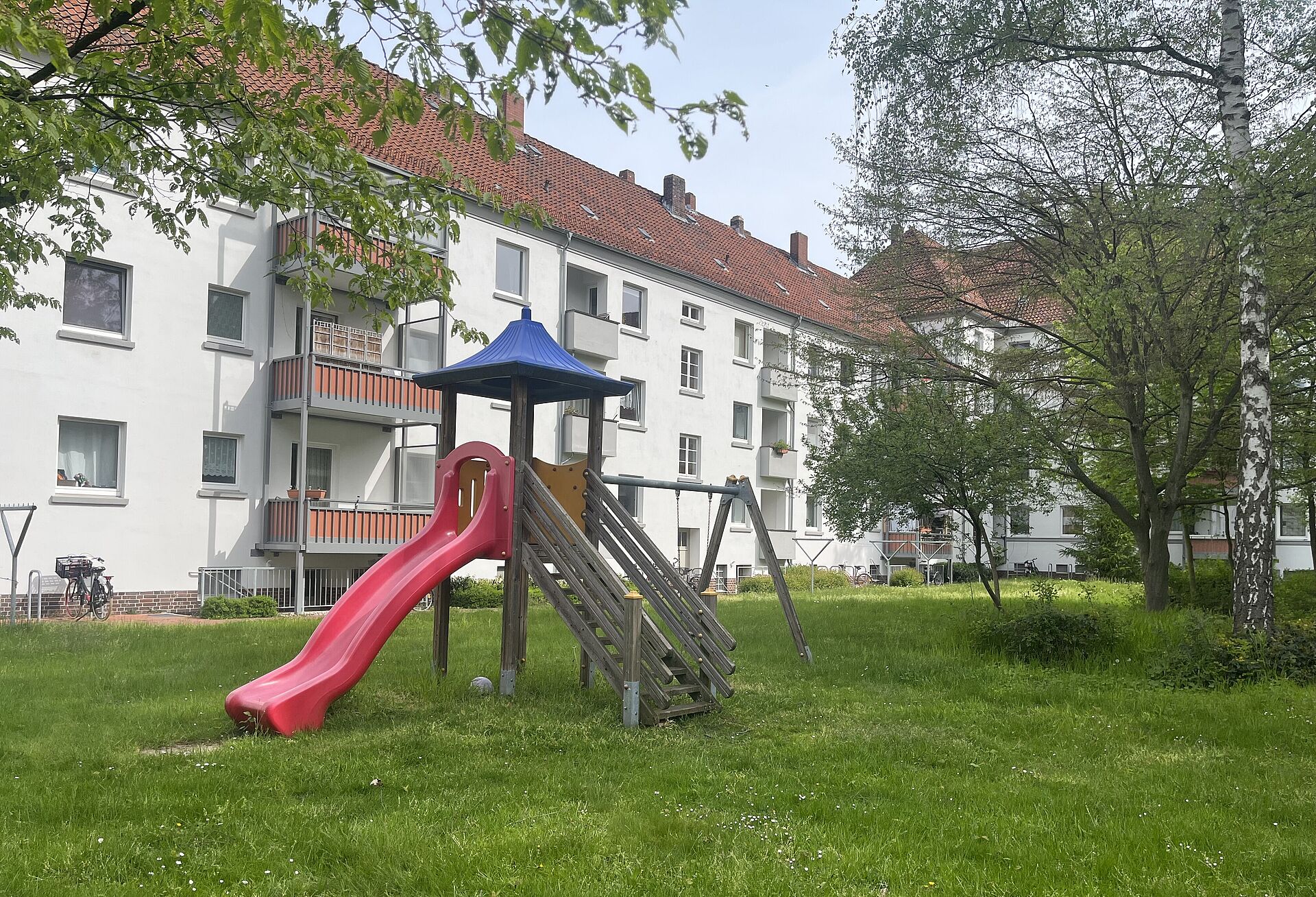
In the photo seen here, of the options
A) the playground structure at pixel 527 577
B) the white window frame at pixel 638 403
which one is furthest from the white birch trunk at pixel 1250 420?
the white window frame at pixel 638 403

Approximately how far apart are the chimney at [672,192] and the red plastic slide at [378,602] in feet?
93.2

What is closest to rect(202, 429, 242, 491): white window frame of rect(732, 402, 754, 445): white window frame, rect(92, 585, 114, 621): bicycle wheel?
rect(92, 585, 114, 621): bicycle wheel

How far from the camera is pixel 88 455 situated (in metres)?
19.0

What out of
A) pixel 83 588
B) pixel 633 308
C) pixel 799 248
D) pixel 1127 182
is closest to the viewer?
pixel 1127 182

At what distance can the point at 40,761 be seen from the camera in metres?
6.59

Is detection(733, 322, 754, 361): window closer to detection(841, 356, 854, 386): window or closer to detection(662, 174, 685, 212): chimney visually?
detection(662, 174, 685, 212): chimney

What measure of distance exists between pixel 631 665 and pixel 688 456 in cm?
2486

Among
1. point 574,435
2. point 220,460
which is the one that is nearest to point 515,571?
point 220,460

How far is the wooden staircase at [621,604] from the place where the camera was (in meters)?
8.48

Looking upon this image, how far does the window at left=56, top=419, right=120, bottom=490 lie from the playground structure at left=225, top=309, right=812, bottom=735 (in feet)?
36.7

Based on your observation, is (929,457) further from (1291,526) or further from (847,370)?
(1291,526)

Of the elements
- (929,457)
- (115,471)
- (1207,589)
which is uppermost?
(929,457)

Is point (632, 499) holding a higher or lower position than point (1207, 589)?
higher

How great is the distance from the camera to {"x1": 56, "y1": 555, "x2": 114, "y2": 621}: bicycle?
17484 mm
